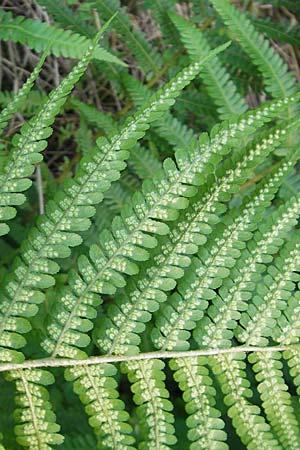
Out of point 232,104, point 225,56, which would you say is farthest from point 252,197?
point 225,56

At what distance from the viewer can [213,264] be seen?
1897 millimetres

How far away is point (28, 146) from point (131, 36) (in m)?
1.33

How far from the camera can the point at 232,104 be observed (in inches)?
105

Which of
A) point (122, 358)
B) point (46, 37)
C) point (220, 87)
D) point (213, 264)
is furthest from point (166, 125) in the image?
point (122, 358)

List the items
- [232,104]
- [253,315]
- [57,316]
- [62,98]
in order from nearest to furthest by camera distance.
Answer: [62,98] < [57,316] < [253,315] < [232,104]

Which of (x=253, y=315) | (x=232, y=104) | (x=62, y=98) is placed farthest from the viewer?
(x=232, y=104)

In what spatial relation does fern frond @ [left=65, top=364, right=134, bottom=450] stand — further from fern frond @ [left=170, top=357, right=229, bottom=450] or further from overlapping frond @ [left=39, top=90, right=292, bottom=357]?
fern frond @ [left=170, top=357, right=229, bottom=450]

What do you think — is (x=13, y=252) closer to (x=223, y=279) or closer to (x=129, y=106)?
(x=129, y=106)

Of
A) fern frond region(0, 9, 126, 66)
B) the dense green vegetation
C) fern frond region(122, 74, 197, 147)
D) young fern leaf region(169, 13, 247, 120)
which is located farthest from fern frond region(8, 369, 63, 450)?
young fern leaf region(169, 13, 247, 120)

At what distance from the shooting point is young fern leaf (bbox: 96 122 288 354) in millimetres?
1842

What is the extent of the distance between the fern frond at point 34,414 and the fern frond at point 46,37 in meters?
1.22

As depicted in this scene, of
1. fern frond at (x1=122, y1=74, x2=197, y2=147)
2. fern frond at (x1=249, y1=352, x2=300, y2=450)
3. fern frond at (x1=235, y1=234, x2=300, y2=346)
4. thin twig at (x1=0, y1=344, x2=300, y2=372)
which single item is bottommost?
fern frond at (x1=249, y1=352, x2=300, y2=450)

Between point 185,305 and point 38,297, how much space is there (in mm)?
483

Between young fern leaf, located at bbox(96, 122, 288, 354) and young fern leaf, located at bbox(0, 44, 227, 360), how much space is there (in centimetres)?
10
